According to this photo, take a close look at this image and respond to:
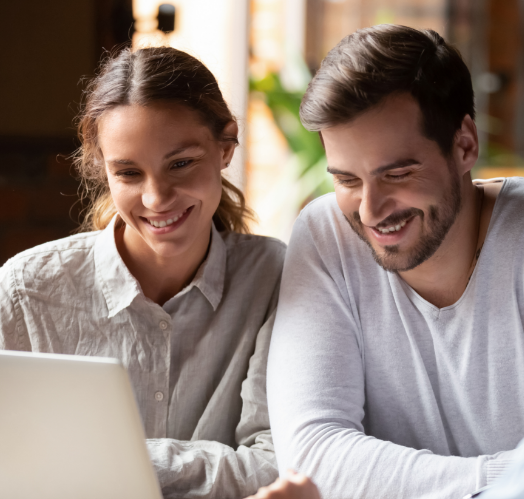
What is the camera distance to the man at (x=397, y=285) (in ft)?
3.92

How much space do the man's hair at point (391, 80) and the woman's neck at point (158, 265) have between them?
0.44 m

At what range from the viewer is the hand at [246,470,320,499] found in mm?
755

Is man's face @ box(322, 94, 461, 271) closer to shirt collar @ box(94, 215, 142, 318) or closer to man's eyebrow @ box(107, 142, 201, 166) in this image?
man's eyebrow @ box(107, 142, 201, 166)

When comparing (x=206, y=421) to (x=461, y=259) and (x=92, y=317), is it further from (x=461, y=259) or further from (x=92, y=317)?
(x=461, y=259)

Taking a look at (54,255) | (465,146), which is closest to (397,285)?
(465,146)

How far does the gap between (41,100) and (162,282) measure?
3.82 ft

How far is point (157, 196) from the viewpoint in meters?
1.35

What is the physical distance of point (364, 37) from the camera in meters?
1.26

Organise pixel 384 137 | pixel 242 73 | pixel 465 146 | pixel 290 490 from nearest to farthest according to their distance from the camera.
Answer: pixel 290 490 < pixel 384 137 < pixel 465 146 < pixel 242 73

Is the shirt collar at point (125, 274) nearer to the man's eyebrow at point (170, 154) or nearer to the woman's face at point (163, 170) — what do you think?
the woman's face at point (163, 170)

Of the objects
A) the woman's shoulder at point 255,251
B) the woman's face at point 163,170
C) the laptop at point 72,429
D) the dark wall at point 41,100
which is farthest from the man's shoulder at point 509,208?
the dark wall at point 41,100

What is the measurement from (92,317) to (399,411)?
0.68 m

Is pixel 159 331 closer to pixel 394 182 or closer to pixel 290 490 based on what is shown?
pixel 394 182

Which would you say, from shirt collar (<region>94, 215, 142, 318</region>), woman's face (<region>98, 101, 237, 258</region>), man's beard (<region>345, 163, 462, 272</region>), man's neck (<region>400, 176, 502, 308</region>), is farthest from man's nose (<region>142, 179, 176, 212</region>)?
man's neck (<region>400, 176, 502, 308</region>)
